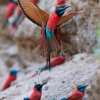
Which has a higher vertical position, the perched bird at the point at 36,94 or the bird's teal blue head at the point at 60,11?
the bird's teal blue head at the point at 60,11

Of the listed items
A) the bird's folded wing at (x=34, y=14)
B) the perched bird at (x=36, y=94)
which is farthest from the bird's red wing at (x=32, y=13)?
the perched bird at (x=36, y=94)

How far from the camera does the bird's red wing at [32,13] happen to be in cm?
419

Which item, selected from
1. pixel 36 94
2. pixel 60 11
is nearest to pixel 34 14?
pixel 60 11

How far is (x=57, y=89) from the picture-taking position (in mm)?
Answer: 5090

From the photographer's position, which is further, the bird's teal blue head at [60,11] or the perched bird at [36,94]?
the perched bird at [36,94]

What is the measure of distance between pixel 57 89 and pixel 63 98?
13.6 inches

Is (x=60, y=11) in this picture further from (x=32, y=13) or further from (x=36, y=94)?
(x=36, y=94)

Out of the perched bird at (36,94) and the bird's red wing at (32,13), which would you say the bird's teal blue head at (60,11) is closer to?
the bird's red wing at (32,13)

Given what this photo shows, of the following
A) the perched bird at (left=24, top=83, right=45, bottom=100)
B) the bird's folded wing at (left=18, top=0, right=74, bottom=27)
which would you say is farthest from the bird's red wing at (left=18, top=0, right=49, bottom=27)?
the perched bird at (left=24, top=83, right=45, bottom=100)

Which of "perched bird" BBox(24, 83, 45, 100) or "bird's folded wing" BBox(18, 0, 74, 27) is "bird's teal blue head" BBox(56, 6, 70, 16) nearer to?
"bird's folded wing" BBox(18, 0, 74, 27)

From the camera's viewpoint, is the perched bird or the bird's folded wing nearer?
the bird's folded wing

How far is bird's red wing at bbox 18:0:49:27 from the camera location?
165 inches

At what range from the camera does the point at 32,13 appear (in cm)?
419

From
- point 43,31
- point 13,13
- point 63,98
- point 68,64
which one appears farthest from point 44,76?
point 13,13
